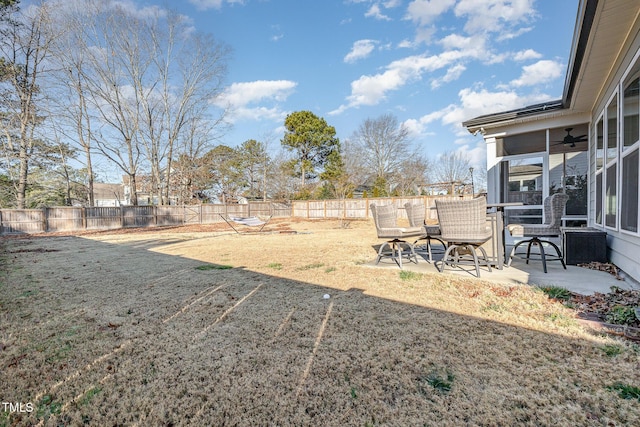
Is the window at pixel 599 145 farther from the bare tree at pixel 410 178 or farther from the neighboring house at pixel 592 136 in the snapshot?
the bare tree at pixel 410 178

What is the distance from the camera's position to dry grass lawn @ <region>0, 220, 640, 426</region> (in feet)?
4.23

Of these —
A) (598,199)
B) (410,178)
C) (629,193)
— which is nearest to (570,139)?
(598,199)

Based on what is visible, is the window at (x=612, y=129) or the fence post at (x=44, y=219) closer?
the window at (x=612, y=129)

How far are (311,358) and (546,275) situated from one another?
3181 mm

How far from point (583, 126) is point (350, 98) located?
17.9 meters

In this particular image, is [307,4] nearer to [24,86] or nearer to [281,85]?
[281,85]

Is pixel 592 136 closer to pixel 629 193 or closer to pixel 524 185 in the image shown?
pixel 524 185

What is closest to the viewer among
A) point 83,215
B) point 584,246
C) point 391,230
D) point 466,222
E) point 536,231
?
point 466,222

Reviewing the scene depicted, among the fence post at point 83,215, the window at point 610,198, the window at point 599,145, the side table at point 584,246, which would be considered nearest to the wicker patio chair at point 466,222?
the side table at point 584,246

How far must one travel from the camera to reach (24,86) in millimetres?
13555

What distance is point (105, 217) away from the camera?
14531 mm

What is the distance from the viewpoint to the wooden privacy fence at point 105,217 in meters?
12.3

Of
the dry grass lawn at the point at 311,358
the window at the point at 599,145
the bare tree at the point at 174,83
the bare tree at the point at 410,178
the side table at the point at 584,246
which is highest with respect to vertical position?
the bare tree at the point at 174,83

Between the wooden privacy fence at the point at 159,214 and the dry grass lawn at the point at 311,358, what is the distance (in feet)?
24.2
